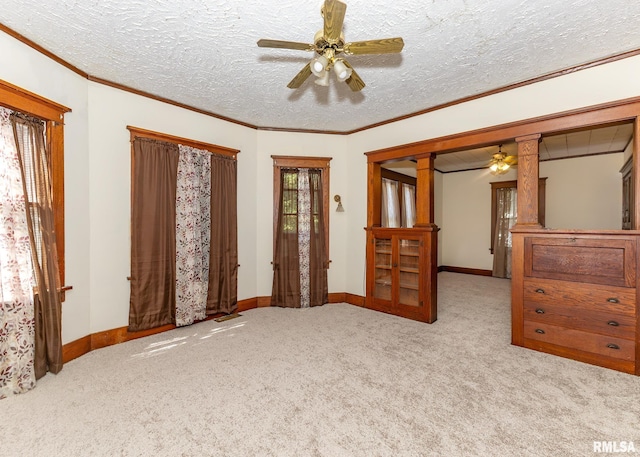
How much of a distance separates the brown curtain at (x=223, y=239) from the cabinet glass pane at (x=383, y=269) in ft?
6.84

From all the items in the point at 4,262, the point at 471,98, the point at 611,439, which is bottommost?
the point at 611,439

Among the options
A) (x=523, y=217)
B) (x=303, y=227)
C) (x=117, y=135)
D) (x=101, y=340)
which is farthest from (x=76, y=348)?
(x=523, y=217)

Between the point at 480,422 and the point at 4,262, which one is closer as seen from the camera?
the point at 480,422

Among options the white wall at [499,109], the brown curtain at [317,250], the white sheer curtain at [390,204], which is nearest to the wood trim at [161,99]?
the brown curtain at [317,250]

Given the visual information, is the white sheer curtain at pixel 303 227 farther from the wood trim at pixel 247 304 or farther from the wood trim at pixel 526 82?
the wood trim at pixel 526 82

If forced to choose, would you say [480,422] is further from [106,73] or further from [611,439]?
[106,73]

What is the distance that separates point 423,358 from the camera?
273 cm

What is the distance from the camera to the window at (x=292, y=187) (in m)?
4.41

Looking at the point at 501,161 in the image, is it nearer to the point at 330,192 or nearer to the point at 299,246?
the point at 330,192

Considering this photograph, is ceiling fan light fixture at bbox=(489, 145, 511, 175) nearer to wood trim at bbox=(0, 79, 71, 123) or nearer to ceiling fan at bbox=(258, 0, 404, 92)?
ceiling fan at bbox=(258, 0, 404, 92)

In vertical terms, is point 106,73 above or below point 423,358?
above

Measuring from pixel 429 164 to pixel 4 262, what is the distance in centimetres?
428

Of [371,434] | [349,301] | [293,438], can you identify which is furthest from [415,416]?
[349,301]

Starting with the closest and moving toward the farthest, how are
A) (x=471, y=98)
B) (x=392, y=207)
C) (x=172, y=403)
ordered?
1. (x=172, y=403)
2. (x=471, y=98)
3. (x=392, y=207)
